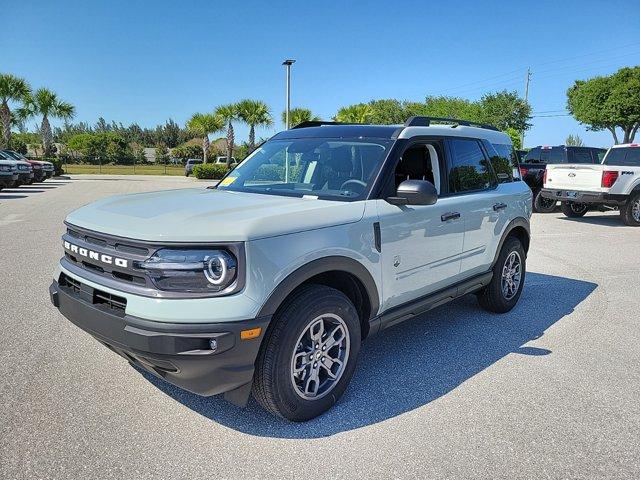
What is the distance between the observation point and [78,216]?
316cm

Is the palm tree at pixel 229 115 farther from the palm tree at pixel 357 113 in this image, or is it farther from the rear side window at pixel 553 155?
the rear side window at pixel 553 155

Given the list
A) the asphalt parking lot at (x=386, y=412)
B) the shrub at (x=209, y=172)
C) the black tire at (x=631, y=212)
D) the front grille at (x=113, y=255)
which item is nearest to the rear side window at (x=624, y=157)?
Answer: the black tire at (x=631, y=212)

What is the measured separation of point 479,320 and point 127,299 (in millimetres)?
3641

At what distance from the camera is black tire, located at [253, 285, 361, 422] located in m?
2.72

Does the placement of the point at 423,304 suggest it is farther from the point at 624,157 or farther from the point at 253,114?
the point at 253,114

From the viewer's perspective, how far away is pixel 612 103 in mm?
39438

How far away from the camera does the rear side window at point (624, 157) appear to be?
40.4 ft

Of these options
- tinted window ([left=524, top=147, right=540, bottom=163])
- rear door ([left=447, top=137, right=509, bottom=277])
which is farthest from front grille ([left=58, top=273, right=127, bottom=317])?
tinted window ([left=524, top=147, right=540, bottom=163])

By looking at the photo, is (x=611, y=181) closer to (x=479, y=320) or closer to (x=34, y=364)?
(x=479, y=320)

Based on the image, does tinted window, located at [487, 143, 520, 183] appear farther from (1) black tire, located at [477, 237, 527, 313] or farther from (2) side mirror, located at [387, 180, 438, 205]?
(2) side mirror, located at [387, 180, 438, 205]

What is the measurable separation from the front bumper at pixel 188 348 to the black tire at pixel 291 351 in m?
0.14

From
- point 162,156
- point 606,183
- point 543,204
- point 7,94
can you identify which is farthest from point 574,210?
point 162,156

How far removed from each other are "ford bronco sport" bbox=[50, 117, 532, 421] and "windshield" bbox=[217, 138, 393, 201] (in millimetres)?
15

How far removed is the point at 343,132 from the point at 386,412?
222 centimetres
